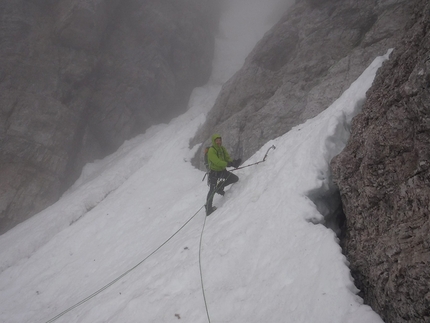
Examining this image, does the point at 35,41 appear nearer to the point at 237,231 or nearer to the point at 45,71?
the point at 45,71

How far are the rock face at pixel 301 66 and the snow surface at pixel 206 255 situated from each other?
137 inches

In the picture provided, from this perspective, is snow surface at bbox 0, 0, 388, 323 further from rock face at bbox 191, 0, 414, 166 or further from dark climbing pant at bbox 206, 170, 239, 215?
rock face at bbox 191, 0, 414, 166

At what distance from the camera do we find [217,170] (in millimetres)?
8672

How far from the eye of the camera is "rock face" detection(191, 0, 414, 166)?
39.9 feet

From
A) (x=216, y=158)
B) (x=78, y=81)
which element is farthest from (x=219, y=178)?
(x=78, y=81)

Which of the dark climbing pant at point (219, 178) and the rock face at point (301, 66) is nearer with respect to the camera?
the dark climbing pant at point (219, 178)

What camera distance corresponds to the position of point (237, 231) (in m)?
6.34

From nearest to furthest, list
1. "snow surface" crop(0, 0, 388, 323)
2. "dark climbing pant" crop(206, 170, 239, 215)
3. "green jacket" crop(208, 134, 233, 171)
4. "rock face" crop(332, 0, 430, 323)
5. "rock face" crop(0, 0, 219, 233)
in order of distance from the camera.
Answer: "rock face" crop(332, 0, 430, 323) < "snow surface" crop(0, 0, 388, 323) < "green jacket" crop(208, 134, 233, 171) < "dark climbing pant" crop(206, 170, 239, 215) < "rock face" crop(0, 0, 219, 233)

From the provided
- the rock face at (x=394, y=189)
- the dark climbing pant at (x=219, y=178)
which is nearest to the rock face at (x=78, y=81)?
the dark climbing pant at (x=219, y=178)

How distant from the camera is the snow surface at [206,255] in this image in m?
4.43

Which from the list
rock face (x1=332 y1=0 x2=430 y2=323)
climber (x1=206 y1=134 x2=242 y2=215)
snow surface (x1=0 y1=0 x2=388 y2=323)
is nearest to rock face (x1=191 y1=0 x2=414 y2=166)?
snow surface (x1=0 y1=0 x2=388 y2=323)

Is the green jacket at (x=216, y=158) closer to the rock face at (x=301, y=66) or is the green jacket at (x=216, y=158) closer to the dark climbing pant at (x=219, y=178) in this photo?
the dark climbing pant at (x=219, y=178)

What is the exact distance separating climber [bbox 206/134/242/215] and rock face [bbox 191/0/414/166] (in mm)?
4731

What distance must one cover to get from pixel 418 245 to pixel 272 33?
19276 millimetres
